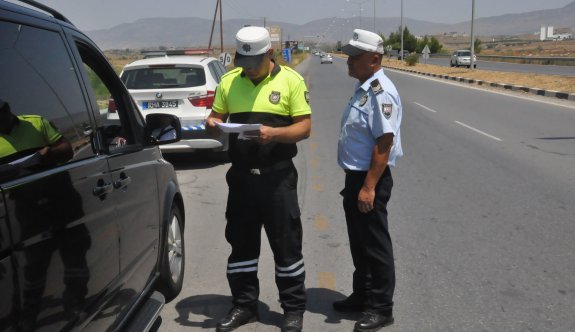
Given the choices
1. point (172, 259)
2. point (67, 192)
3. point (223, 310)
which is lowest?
point (223, 310)

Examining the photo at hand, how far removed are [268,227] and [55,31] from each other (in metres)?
1.68

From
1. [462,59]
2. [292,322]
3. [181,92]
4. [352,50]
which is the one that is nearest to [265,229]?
[292,322]

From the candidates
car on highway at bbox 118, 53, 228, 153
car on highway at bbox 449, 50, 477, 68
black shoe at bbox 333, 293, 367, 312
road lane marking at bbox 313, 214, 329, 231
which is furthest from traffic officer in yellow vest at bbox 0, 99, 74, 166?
car on highway at bbox 449, 50, 477, 68

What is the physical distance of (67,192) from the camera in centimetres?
234

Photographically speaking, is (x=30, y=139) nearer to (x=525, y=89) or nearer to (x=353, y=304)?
(x=353, y=304)

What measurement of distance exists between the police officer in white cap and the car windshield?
19.1 ft

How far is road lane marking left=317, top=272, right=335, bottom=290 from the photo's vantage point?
180 inches

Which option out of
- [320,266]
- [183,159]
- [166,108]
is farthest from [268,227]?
[183,159]

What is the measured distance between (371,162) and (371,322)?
39.4 inches

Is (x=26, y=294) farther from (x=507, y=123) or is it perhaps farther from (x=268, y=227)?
(x=507, y=123)

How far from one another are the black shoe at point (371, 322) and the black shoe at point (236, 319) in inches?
26.7

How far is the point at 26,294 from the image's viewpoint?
1.99m

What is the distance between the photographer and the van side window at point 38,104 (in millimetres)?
2197

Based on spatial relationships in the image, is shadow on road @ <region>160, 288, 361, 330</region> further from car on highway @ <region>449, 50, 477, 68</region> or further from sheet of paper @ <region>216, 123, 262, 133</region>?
car on highway @ <region>449, 50, 477, 68</region>
